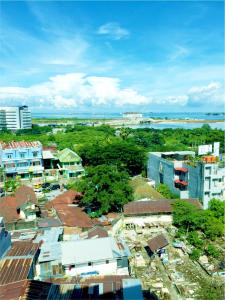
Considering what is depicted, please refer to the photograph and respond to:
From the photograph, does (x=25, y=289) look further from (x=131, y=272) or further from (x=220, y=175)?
(x=220, y=175)

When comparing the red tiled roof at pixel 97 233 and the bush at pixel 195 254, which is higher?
the red tiled roof at pixel 97 233

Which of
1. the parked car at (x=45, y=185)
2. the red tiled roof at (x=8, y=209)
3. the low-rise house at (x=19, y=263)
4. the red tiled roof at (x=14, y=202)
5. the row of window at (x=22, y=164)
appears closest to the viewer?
the low-rise house at (x=19, y=263)

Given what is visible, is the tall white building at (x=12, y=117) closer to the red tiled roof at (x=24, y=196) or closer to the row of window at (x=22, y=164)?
the row of window at (x=22, y=164)

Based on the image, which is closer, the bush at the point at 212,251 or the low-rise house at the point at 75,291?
the low-rise house at the point at 75,291

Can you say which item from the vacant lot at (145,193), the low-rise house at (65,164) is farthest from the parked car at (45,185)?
the vacant lot at (145,193)

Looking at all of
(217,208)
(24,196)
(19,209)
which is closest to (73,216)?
(19,209)

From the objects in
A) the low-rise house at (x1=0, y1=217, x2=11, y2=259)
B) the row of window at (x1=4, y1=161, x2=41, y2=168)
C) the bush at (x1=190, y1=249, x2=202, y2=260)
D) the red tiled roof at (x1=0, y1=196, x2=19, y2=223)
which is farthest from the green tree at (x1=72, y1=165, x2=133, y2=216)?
the row of window at (x1=4, y1=161, x2=41, y2=168)
